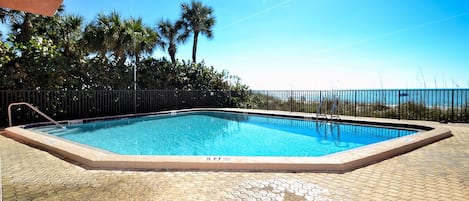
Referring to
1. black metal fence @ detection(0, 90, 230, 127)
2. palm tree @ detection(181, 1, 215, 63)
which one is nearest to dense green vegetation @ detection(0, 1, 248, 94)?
black metal fence @ detection(0, 90, 230, 127)

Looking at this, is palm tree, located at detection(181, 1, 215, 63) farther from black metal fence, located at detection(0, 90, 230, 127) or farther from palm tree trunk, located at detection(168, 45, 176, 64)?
black metal fence, located at detection(0, 90, 230, 127)

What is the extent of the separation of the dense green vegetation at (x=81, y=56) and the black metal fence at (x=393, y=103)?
719cm

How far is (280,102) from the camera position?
1362 cm

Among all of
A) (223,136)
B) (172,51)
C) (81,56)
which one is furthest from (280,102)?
(81,56)

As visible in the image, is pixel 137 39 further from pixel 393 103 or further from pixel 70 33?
pixel 393 103

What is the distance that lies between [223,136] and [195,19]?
12.3 m

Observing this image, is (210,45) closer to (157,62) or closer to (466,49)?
(157,62)

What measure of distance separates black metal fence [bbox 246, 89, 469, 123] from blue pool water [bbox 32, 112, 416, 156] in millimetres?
2102

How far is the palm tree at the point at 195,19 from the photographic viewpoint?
694 inches

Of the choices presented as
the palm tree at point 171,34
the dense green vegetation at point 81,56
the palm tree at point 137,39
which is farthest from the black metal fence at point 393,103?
the palm tree at point 171,34

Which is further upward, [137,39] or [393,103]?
[137,39]

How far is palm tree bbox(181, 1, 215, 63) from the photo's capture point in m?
17.6

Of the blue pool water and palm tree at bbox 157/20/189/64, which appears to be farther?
palm tree at bbox 157/20/189/64

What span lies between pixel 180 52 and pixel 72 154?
46.9 feet
